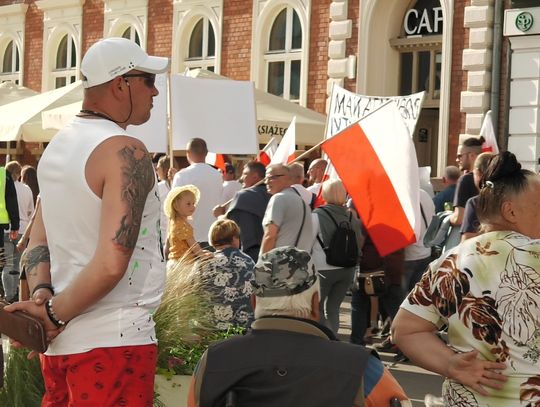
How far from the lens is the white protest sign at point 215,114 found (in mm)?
12852

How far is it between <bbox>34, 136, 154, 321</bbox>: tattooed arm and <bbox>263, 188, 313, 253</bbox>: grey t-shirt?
5.48 meters

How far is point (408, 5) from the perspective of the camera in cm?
2206

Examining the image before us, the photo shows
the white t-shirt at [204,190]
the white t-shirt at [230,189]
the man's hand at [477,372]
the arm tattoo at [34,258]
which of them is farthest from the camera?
the white t-shirt at [230,189]

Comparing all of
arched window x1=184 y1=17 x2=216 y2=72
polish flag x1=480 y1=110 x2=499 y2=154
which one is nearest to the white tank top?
polish flag x1=480 y1=110 x2=499 y2=154

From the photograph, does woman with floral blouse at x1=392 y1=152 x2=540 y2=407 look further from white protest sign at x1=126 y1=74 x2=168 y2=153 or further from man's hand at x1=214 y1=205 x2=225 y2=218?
white protest sign at x1=126 y1=74 x2=168 y2=153

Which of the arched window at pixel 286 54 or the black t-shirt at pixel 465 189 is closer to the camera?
the black t-shirt at pixel 465 189

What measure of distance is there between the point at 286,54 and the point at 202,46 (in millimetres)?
2595

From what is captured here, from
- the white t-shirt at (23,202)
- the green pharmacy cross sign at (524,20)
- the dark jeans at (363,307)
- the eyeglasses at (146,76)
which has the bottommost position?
the dark jeans at (363,307)

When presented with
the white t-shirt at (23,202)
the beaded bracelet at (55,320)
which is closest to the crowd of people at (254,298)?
the beaded bracelet at (55,320)

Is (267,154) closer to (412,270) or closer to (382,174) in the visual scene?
Result: (412,270)

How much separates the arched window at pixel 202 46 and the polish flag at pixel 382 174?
1629cm

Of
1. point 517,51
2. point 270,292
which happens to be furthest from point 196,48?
point 270,292

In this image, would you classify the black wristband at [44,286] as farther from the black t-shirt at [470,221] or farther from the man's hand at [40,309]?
the black t-shirt at [470,221]

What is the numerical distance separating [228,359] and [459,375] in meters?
0.69
